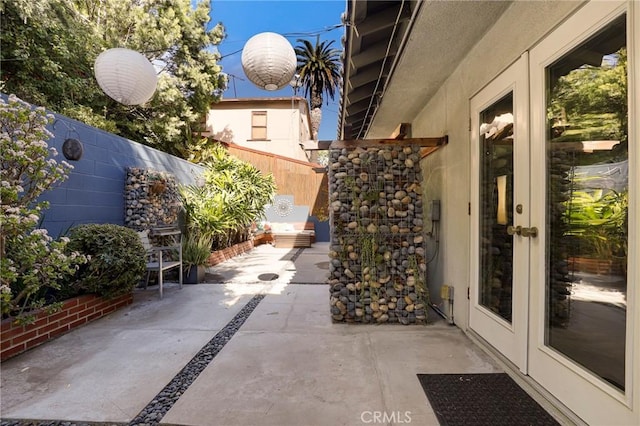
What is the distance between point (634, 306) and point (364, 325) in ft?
7.25

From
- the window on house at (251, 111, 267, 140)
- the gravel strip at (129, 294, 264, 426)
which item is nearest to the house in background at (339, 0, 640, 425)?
the gravel strip at (129, 294, 264, 426)

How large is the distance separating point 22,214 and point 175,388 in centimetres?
194

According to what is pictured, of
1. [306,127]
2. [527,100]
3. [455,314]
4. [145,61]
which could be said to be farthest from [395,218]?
[306,127]

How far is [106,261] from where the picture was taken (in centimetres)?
337

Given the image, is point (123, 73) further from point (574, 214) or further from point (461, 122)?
point (574, 214)

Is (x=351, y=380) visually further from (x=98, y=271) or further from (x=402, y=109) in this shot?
(x=402, y=109)

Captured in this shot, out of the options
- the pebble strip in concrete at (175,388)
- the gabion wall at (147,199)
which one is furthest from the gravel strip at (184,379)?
the gabion wall at (147,199)

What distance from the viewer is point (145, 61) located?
3822mm

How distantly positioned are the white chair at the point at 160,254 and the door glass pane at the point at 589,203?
4.24 m

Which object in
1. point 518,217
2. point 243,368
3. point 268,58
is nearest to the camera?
point 518,217

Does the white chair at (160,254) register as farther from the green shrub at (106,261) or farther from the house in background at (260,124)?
the house in background at (260,124)

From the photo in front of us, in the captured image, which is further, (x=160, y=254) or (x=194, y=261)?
(x=194, y=261)

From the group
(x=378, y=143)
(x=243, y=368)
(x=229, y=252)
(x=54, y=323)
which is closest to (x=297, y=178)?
(x=229, y=252)

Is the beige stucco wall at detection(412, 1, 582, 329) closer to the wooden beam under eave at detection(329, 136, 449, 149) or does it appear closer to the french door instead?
the french door
